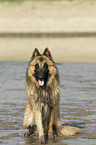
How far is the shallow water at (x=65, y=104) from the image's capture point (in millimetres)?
9789

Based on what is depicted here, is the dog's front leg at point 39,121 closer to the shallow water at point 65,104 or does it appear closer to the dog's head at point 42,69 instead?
the shallow water at point 65,104

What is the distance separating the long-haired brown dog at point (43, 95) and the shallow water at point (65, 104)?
28 centimetres

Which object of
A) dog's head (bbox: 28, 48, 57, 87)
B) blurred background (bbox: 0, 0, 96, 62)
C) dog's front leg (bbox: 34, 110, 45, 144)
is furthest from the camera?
blurred background (bbox: 0, 0, 96, 62)

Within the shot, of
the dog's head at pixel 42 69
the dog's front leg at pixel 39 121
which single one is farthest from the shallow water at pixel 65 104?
the dog's head at pixel 42 69

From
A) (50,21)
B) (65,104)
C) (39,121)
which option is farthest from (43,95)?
(50,21)

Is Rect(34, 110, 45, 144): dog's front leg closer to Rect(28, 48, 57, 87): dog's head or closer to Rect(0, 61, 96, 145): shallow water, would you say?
Rect(0, 61, 96, 145): shallow water

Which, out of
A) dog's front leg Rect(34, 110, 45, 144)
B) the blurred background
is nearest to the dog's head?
dog's front leg Rect(34, 110, 45, 144)

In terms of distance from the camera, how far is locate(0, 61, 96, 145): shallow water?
979 cm

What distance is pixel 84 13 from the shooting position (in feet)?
217

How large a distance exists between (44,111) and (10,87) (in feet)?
22.3

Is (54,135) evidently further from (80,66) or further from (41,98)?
(80,66)

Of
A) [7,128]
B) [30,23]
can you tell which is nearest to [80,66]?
[7,128]

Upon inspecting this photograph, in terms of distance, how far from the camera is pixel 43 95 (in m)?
9.87

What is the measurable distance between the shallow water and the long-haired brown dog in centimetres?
28
